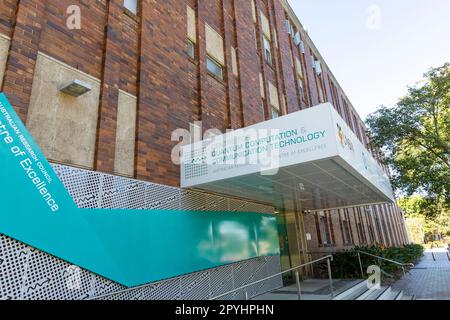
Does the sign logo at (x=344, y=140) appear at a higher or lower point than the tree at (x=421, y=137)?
lower

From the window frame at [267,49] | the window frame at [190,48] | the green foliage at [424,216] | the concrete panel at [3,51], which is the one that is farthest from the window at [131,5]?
the green foliage at [424,216]

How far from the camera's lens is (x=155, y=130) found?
22.1ft

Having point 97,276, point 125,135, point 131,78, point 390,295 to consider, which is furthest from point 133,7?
point 390,295

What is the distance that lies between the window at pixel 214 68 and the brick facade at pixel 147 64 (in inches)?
8.5

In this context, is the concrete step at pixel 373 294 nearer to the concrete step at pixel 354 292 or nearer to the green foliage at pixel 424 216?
the concrete step at pixel 354 292

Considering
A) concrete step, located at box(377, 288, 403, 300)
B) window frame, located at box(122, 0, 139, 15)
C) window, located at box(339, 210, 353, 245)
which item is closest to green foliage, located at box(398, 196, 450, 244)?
window, located at box(339, 210, 353, 245)

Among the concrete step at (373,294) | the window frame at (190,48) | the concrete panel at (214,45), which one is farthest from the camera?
the concrete panel at (214,45)

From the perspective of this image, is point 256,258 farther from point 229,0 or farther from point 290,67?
point 290,67

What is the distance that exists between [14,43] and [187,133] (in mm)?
3995

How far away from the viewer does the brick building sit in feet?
15.7

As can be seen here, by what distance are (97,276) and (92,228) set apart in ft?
2.45

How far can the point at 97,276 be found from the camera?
4703mm

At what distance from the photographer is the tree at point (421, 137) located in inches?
682
